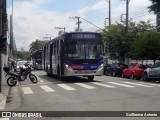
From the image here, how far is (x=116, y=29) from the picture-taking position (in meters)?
52.8

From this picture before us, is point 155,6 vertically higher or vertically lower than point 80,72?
higher

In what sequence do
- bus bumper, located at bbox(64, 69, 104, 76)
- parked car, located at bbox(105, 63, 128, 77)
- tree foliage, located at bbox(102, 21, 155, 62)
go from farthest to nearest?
1. tree foliage, located at bbox(102, 21, 155, 62)
2. parked car, located at bbox(105, 63, 128, 77)
3. bus bumper, located at bbox(64, 69, 104, 76)

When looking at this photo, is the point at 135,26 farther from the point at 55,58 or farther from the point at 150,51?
the point at 55,58

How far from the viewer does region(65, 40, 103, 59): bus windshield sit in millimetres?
27125

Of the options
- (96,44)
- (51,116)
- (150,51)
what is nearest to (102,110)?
(51,116)

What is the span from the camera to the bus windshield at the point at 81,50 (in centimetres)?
2712

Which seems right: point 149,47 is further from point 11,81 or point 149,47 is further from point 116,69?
point 11,81

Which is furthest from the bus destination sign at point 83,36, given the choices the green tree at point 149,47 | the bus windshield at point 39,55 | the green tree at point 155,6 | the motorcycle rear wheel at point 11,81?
the bus windshield at point 39,55

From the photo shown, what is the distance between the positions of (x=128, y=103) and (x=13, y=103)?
4.53m

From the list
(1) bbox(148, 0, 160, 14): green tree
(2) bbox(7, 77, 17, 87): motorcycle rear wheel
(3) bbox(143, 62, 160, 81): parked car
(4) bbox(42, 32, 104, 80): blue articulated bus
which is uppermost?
(1) bbox(148, 0, 160, 14): green tree

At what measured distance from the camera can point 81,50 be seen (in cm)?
2714

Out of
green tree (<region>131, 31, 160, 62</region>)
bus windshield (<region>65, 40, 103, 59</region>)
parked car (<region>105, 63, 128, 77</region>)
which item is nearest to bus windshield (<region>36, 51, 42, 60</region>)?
parked car (<region>105, 63, 128, 77</region>)

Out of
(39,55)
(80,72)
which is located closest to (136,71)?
(80,72)

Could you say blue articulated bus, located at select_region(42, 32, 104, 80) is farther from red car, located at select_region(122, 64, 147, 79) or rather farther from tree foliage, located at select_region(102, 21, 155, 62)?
tree foliage, located at select_region(102, 21, 155, 62)
